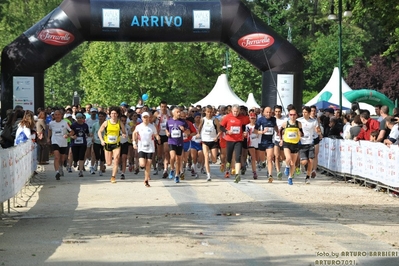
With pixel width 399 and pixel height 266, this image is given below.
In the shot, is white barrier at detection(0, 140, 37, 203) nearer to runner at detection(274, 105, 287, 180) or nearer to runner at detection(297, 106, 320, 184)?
runner at detection(274, 105, 287, 180)

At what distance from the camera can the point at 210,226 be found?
13.6 m

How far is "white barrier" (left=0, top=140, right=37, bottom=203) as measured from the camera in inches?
560

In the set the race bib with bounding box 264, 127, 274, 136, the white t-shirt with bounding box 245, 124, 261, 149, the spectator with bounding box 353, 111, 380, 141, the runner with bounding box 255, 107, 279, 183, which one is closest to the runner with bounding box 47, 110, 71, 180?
the white t-shirt with bounding box 245, 124, 261, 149

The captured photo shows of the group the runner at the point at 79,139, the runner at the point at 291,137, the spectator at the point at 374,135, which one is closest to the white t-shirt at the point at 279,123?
the runner at the point at 291,137

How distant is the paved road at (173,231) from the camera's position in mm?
10656

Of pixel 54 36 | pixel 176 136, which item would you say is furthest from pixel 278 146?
pixel 54 36

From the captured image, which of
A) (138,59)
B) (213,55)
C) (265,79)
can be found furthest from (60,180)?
(213,55)

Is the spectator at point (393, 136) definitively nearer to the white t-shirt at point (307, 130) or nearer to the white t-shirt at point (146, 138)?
the white t-shirt at point (307, 130)

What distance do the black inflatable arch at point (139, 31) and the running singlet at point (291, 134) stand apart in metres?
6.44

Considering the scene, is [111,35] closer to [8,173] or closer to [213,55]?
[8,173]

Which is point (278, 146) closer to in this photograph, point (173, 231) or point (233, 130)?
point (233, 130)

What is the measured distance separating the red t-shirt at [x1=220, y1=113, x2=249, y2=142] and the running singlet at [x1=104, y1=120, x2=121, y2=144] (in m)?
2.37

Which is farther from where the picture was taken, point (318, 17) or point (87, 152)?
point (318, 17)

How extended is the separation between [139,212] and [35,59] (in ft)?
44.2
